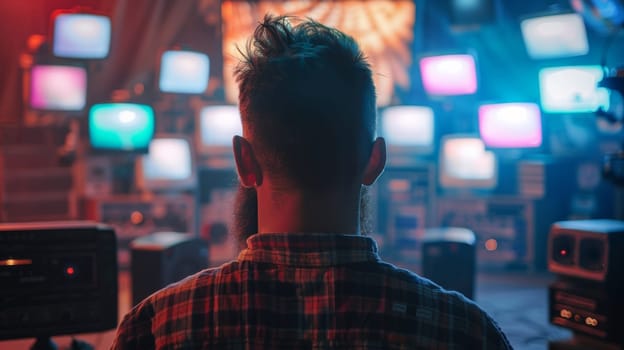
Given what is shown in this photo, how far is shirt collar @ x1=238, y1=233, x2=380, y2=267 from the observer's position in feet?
3.38

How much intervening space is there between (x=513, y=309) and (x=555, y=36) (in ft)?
7.58

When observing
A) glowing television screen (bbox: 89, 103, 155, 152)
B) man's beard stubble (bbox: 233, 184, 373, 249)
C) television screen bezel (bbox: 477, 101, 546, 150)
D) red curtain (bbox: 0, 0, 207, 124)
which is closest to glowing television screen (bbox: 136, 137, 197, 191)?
glowing television screen (bbox: 89, 103, 155, 152)

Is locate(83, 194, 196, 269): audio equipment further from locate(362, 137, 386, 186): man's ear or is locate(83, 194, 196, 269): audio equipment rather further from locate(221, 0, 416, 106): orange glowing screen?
locate(362, 137, 386, 186): man's ear

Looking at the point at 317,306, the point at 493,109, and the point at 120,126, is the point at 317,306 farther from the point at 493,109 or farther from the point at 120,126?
the point at 493,109

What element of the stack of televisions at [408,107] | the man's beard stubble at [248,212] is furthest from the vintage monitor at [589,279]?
the man's beard stubble at [248,212]

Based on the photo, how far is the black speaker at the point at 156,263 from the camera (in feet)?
13.1

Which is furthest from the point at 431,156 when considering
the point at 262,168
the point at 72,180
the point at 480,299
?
the point at 262,168

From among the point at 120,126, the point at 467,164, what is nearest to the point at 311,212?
the point at 120,126

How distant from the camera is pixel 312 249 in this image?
1029mm

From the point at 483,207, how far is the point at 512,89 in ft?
5.18

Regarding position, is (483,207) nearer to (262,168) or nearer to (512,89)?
(512,89)

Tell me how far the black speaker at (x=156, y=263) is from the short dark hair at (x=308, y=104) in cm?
306

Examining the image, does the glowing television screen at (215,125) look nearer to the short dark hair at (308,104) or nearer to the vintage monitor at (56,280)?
the vintage monitor at (56,280)

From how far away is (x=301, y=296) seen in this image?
1016 millimetres
